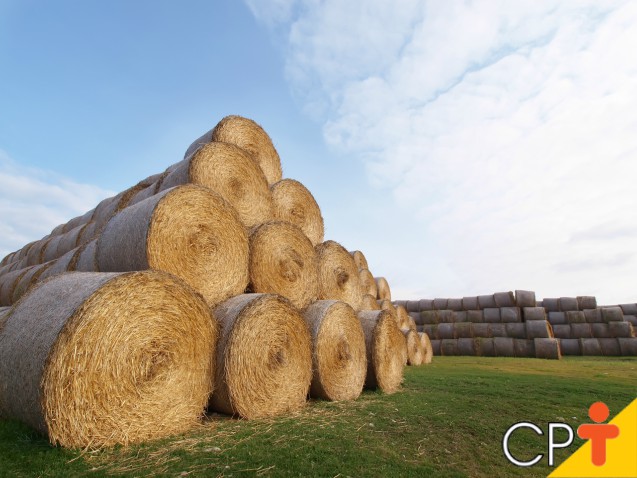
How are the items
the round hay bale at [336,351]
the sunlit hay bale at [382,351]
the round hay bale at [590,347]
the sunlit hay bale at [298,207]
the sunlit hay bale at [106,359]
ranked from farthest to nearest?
the round hay bale at [590,347] < the sunlit hay bale at [298,207] < the sunlit hay bale at [382,351] < the round hay bale at [336,351] < the sunlit hay bale at [106,359]

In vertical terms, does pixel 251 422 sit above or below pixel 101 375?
below

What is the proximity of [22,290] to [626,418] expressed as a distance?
1012cm

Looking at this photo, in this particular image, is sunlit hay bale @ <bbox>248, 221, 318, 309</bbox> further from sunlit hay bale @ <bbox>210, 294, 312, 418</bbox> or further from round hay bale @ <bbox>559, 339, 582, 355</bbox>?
round hay bale @ <bbox>559, 339, 582, 355</bbox>

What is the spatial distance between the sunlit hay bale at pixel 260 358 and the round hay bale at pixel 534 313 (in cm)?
1311

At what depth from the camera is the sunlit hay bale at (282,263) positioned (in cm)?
608

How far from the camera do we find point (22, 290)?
8438mm

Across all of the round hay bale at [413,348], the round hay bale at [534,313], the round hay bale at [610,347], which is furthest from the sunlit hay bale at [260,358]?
Result: the round hay bale at [610,347]

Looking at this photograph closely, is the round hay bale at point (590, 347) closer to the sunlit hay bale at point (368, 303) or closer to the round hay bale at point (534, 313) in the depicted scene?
the round hay bale at point (534, 313)

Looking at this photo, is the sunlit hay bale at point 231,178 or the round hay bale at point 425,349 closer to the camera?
the sunlit hay bale at point 231,178

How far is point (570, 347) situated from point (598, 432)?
49.1ft

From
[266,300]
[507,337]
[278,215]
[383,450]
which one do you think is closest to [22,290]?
[278,215]

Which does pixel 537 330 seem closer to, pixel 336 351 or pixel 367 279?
pixel 367 279

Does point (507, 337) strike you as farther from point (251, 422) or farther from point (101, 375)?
point (101, 375)

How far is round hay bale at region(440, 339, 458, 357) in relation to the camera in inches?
653
